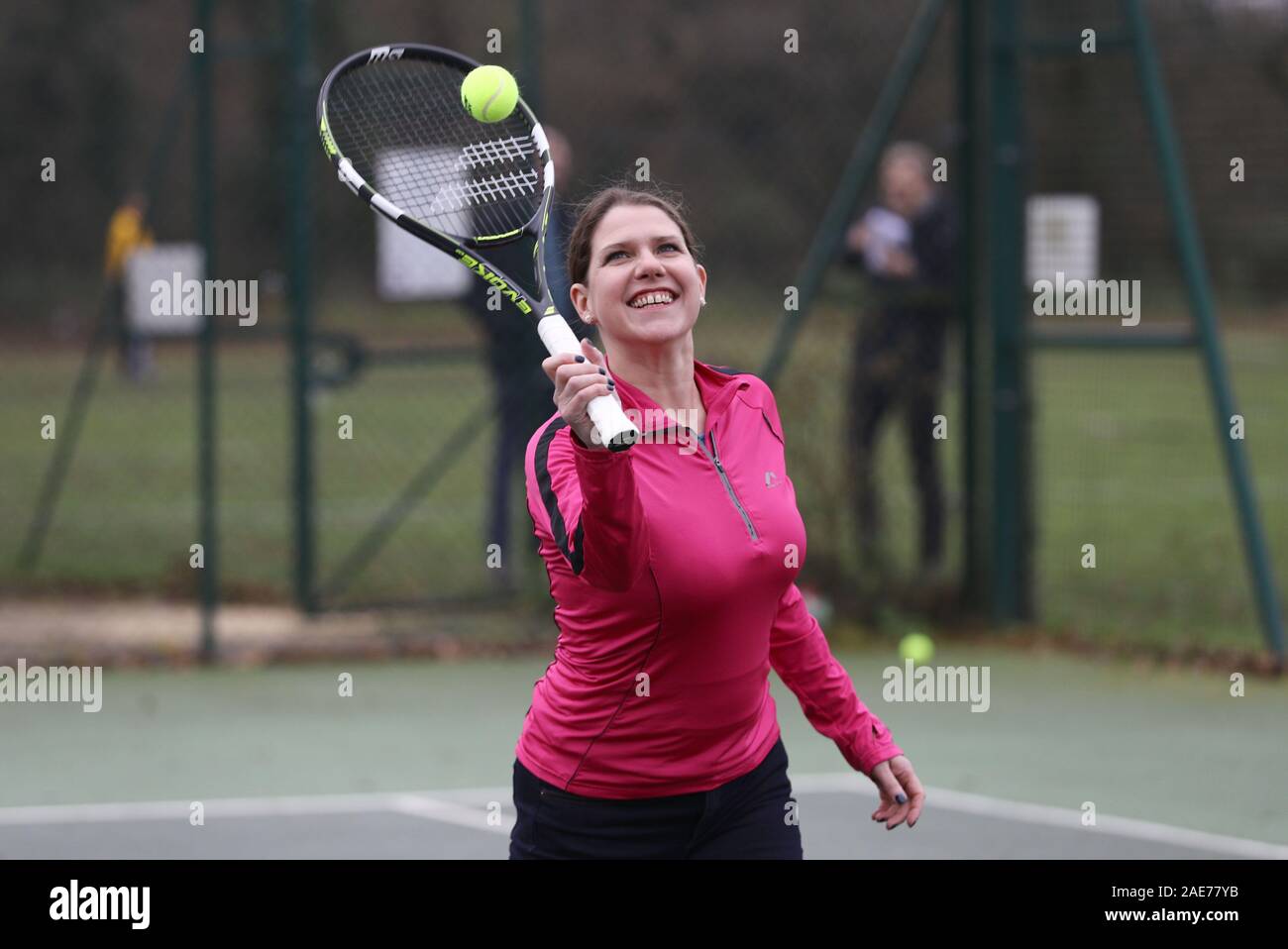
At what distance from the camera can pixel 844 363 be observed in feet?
28.1

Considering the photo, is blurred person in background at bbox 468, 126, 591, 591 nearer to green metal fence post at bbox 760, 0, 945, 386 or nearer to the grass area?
the grass area

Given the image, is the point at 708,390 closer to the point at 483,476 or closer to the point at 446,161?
the point at 446,161

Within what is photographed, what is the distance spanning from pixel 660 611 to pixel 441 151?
64.2 inches

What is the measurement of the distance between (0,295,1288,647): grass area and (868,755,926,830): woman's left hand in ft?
15.6

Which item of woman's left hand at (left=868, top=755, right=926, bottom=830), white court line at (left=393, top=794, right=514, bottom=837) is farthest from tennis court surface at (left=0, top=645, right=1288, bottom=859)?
woman's left hand at (left=868, top=755, right=926, bottom=830)

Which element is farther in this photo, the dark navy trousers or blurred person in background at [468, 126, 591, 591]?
blurred person in background at [468, 126, 591, 591]

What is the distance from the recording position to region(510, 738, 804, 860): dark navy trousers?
346cm

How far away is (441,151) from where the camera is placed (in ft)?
15.0

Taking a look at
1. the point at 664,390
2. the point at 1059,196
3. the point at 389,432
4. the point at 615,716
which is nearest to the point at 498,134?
the point at 664,390

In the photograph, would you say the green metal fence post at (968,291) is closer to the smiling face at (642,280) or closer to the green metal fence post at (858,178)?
the green metal fence post at (858,178)

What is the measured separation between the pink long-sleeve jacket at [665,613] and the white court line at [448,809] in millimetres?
2474

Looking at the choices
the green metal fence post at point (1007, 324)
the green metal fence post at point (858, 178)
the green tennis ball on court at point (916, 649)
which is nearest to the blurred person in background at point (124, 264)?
the green metal fence post at point (858, 178)
